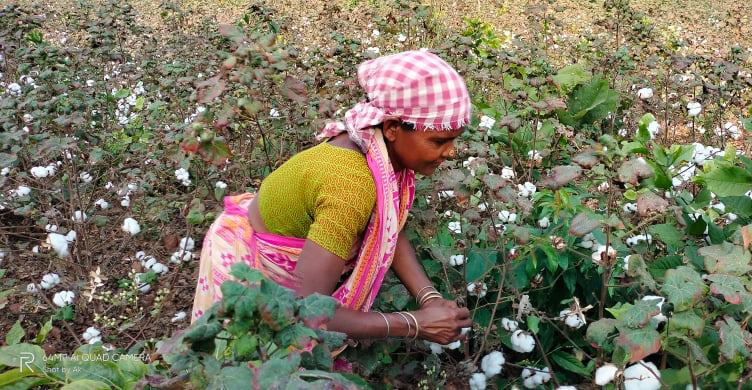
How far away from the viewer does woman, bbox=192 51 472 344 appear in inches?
66.5

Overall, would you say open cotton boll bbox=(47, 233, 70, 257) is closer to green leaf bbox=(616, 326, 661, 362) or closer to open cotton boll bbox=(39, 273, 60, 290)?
open cotton boll bbox=(39, 273, 60, 290)

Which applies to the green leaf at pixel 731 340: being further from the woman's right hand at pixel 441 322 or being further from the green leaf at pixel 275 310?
the green leaf at pixel 275 310

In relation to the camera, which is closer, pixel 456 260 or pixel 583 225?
pixel 583 225

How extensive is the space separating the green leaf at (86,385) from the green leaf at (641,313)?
3.42 feet

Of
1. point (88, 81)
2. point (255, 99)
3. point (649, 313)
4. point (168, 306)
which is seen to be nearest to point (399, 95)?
point (649, 313)

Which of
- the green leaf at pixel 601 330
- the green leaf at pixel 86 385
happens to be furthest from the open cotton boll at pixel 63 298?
the green leaf at pixel 601 330

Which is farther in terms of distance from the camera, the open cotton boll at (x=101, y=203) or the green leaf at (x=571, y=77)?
the green leaf at (x=571, y=77)

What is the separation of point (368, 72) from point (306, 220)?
1.25ft

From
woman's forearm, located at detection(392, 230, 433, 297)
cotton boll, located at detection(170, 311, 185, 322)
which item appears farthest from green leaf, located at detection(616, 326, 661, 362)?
cotton boll, located at detection(170, 311, 185, 322)

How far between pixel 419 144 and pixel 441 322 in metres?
0.44

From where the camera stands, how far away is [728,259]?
152 centimetres

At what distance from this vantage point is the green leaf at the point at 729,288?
136cm

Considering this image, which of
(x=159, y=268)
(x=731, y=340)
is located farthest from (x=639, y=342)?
(x=159, y=268)

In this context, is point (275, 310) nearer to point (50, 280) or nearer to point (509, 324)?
point (509, 324)
